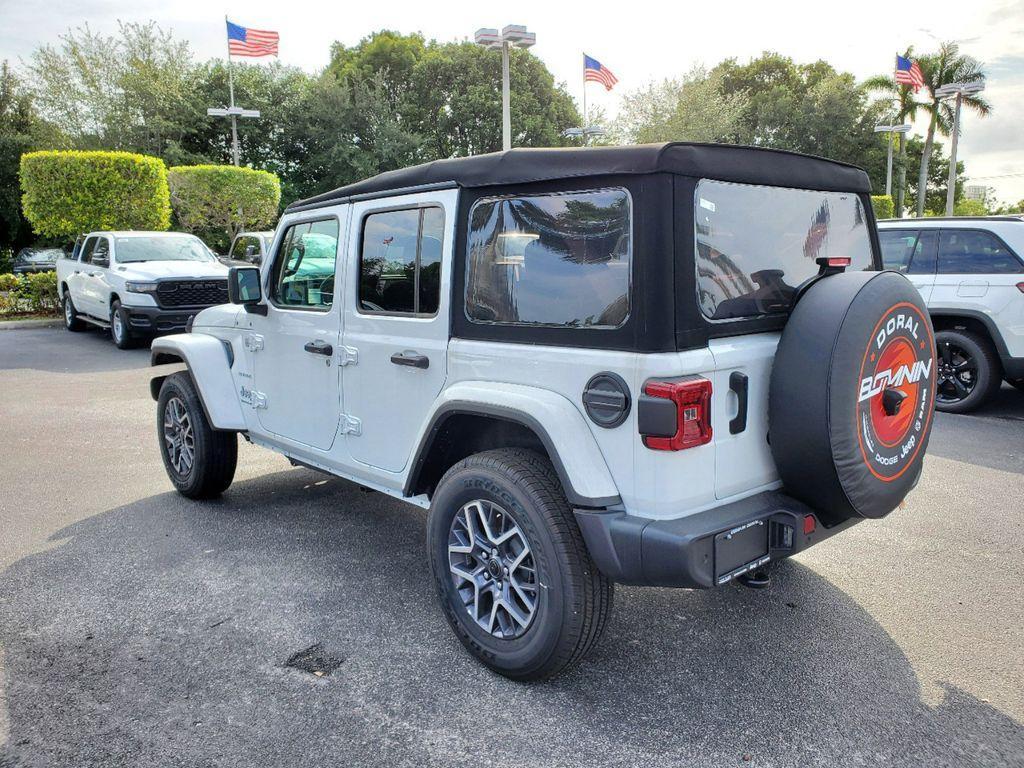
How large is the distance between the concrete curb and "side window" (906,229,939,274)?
15.5 m

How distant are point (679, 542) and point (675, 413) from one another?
0.41m

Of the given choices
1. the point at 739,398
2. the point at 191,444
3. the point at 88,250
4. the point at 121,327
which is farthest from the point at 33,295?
the point at 739,398

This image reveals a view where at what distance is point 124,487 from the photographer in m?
5.50

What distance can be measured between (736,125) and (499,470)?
137ft

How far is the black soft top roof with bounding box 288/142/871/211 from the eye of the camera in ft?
8.65

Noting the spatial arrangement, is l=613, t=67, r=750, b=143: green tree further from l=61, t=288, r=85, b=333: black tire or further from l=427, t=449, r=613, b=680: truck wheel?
l=427, t=449, r=613, b=680: truck wheel

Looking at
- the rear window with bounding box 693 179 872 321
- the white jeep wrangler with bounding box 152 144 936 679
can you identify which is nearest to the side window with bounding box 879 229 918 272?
the white jeep wrangler with bounding box 152 144 936 679

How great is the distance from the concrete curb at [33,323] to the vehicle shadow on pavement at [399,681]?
44.5ft

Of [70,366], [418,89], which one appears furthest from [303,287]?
[418,89]

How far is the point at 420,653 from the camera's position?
10.5 ft

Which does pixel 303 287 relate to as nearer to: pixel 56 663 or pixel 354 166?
pixel 56 663

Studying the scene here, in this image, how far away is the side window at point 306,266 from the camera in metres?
4.01

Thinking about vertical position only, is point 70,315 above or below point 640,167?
below

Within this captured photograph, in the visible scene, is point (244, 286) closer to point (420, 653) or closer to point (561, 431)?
point (420, 653)
